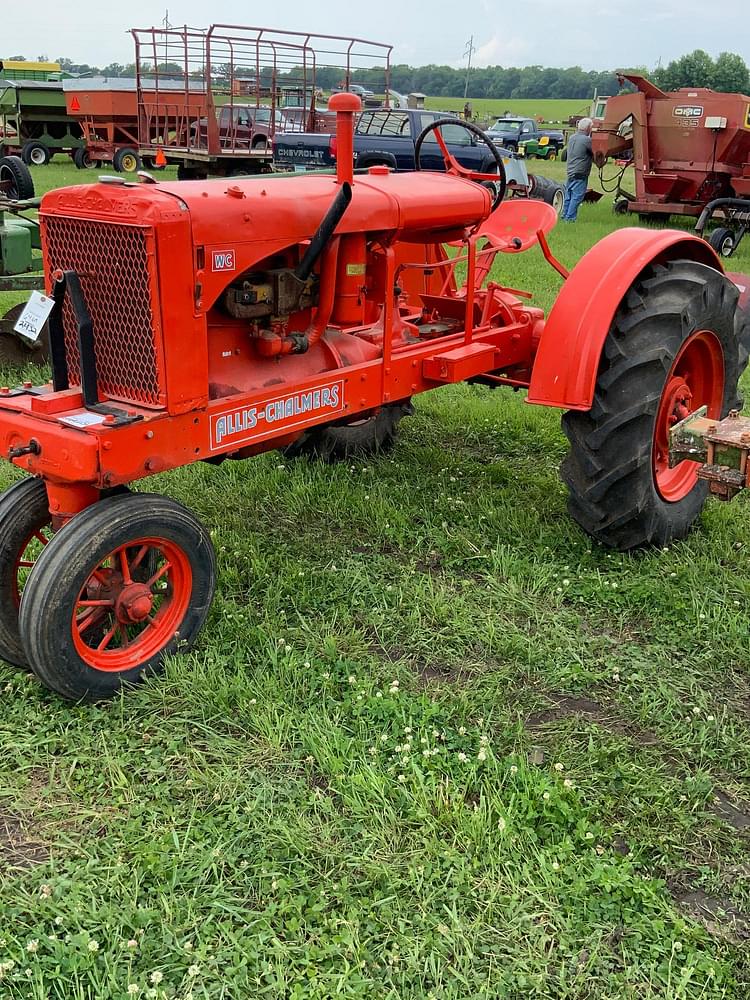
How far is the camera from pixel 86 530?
Result: 8.94 feet

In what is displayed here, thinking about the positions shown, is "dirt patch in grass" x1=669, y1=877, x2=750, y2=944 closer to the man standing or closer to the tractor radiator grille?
the tractor radiator grille

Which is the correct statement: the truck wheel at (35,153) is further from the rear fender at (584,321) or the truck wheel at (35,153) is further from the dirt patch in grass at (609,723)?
the dirt patch in grass at (609,723)

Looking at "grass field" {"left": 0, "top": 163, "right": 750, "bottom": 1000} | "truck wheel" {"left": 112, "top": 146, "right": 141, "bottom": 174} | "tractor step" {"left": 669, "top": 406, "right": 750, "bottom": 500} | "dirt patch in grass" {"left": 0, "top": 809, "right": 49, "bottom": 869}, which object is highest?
"truck wheel" {"left": 112, "top": 146, "right": 141, "bottom": 174}

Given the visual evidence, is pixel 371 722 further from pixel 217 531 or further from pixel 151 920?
pixel 217 531

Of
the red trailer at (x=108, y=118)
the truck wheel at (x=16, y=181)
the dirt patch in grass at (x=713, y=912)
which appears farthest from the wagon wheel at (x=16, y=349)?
the red trailer at (x=108, y=118)

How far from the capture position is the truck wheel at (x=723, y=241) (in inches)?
461

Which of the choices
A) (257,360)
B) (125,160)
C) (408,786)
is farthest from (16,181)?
(125,160)

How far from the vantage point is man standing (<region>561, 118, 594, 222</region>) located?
1373 cm

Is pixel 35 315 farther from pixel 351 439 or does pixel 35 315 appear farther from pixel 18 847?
pixel 351 439

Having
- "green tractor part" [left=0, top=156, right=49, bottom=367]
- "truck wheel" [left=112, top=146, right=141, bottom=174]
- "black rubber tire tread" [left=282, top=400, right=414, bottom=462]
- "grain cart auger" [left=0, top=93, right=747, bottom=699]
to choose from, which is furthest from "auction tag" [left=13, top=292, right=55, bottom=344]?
"truck wheel" [left=112, top=146, right=141, bottom=174]

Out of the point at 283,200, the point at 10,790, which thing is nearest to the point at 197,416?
the point at 283,200

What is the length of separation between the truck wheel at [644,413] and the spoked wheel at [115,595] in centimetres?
159

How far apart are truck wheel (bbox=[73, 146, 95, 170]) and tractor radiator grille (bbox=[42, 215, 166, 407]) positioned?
20.0 metres

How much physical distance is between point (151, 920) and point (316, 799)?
546 millimetres
